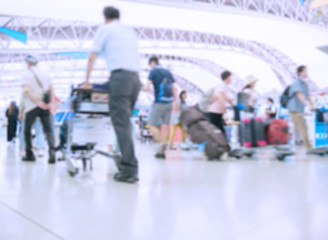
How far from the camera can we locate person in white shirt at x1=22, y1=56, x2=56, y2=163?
179 inches

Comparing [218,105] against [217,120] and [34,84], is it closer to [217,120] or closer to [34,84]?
[217,120]

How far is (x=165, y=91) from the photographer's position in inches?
202

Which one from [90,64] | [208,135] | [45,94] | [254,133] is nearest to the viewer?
[90,64]

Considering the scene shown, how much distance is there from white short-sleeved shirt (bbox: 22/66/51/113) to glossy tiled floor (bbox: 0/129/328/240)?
1.73 metres

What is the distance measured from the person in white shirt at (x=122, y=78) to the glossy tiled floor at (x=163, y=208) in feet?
0.77

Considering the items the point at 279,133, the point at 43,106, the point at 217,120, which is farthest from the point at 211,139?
the point at 43,106

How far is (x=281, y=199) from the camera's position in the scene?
218 centimetres

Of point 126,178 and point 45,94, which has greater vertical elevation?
point 45,94

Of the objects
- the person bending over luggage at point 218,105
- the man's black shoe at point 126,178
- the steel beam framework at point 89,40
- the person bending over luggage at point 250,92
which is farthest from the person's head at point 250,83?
the steel beam framework at point 89,40

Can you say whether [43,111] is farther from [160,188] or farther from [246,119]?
Answer: [246,119]

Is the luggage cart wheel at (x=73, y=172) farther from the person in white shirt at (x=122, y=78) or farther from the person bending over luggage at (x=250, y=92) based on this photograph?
the person bending over luggage at (x=250, y=92)

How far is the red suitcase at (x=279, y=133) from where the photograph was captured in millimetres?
5246

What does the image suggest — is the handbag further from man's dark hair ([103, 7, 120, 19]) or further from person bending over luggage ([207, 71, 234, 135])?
person bending over luggage ([207, 71, 234, 135])

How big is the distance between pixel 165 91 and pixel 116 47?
2246 mm
